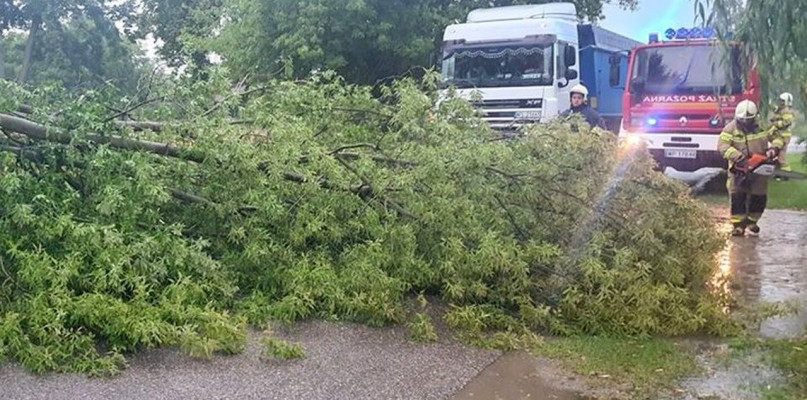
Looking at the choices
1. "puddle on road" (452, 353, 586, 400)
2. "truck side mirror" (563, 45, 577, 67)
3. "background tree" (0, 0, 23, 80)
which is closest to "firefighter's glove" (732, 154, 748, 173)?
"truck side mirror" (563, 45, 577, 67)

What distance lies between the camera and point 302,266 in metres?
5.34

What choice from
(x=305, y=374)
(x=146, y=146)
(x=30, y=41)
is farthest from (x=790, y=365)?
(x=30, y=41)

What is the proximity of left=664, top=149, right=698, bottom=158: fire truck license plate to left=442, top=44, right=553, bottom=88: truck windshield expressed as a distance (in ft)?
7.45

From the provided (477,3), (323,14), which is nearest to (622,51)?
(477,3)

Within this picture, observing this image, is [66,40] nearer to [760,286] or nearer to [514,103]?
[514,103]

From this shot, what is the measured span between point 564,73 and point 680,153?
238 centimetres

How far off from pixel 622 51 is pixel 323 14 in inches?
251

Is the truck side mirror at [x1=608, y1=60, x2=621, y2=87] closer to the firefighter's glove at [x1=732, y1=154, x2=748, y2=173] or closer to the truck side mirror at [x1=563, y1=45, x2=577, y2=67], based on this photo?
the truck side mirror at [x1=563, y1=45, x2=577, y2=67]

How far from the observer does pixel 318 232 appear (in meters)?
5.55

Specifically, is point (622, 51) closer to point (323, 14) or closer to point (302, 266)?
point (323, 14)

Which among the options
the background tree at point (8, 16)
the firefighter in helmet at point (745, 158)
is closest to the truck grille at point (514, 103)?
the firefighter in helmet at point (745, 158)

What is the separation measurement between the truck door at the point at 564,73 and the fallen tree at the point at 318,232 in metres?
7.23

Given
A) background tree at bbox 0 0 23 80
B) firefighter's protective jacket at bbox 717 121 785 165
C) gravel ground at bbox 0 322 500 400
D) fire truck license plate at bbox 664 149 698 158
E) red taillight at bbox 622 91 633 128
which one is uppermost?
background tree at bbox 0 0 23 80

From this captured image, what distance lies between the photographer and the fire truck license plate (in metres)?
13.0
